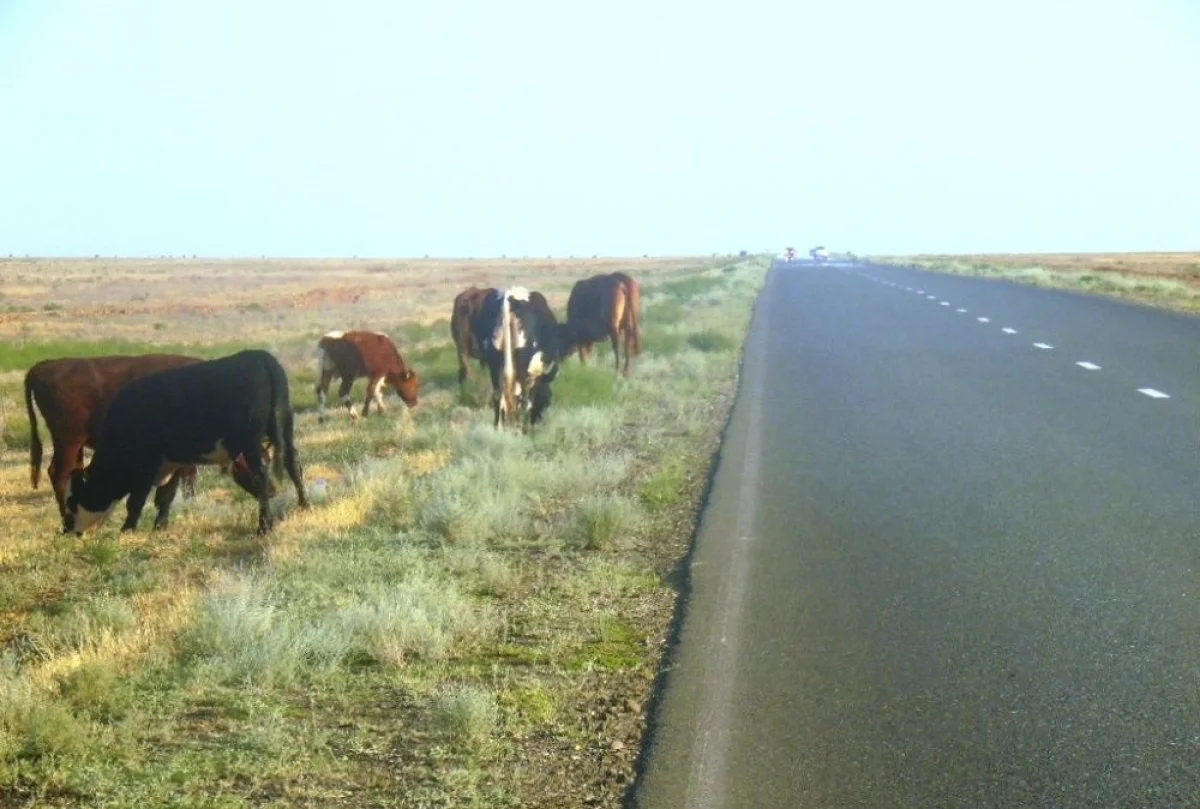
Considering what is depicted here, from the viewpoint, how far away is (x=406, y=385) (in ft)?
74.7

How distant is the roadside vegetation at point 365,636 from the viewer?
224 inches

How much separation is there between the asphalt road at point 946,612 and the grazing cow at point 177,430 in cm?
371

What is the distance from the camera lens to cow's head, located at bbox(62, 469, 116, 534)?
11.6 meters

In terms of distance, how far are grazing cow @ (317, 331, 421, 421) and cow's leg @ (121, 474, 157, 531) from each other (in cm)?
1017

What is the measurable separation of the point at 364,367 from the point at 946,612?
15.5 meters

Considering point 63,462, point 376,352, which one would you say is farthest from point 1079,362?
point 63,462

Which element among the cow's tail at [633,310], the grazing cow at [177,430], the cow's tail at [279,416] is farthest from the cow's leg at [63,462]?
the cow's tail at [633,310]

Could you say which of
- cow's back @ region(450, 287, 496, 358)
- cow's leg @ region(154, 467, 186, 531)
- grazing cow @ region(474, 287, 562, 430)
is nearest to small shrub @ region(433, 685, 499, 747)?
cow's leg @ region(154, 467, 186, 531)

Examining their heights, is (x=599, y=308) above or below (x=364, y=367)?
above

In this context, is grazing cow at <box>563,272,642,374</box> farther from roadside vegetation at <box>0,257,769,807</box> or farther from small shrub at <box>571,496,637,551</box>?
small shrub at <box>571,496,637,551</box>

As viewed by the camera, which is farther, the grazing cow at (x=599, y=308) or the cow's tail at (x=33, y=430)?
the grazing cow at (x=599, y=308)

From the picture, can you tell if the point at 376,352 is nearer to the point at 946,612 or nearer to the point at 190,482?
the point at 190,482

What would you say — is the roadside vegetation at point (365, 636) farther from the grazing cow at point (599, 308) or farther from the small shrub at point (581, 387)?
the grazing cow at point (599, 308)

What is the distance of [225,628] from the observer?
7.32 meters
